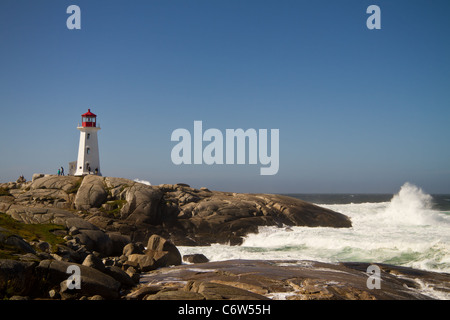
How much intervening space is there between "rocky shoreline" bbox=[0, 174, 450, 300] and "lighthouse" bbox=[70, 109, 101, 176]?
6.04 m

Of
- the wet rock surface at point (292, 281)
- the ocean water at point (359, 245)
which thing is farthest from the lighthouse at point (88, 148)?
the wet rock surface at point (292, 281)

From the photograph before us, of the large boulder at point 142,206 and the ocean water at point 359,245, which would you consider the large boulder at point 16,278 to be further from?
the large boulder at point 142,206

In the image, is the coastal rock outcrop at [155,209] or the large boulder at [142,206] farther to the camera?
the large boulder at [142,206]

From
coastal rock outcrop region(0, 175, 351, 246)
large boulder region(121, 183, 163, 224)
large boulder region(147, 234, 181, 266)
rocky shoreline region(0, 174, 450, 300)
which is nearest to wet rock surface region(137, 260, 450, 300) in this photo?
rocky shoreline region(0, 174, 450, 300)

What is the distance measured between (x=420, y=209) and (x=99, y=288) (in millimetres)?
45179

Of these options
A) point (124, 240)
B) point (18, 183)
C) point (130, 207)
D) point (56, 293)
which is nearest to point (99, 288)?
point (56, 293)

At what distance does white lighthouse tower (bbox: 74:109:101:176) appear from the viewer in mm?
45688

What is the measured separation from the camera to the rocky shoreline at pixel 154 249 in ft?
47.5

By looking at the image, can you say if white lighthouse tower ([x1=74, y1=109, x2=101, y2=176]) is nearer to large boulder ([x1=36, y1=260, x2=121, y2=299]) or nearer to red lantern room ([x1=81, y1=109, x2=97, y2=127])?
red lantern room ([x1=81, y1=109, x2=97, y2=127])

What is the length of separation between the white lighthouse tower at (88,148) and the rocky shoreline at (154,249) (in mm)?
6035
